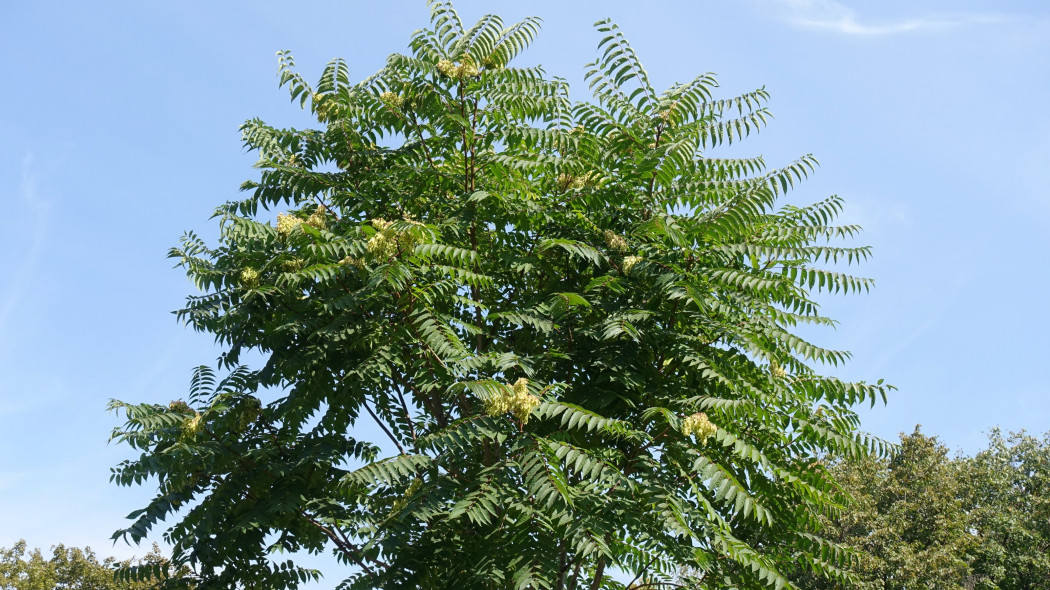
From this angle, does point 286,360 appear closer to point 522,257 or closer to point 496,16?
point 522,257

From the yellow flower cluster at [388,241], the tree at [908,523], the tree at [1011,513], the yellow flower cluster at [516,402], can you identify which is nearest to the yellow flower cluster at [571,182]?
the yellow flower cluster at [388,241]

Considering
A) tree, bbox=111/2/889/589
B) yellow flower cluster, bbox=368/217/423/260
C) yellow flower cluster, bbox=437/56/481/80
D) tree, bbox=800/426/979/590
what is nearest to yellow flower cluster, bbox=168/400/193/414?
tree, bbox=111/2/889/589

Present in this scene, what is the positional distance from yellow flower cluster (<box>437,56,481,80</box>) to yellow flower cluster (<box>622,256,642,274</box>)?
2.45m

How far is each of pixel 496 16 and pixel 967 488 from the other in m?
30.1

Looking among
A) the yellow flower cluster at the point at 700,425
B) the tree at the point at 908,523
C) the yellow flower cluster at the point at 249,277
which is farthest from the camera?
the tree at the point at 908,523

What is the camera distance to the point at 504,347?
8.99 meters

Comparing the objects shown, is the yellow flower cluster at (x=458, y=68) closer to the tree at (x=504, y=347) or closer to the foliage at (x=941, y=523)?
the tree at (x=504, y=347)

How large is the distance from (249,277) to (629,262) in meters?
3.53

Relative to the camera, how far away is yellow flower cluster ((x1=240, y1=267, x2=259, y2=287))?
8.41 metres

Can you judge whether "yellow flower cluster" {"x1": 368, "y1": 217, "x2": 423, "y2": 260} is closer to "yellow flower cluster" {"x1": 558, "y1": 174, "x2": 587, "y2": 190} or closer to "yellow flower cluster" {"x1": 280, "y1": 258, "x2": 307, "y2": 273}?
"yellow flower cluster" {"x1": 280, "y1": 258, "x2": 307, "y2": 273}

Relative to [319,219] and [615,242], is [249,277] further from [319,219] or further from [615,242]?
[615,242]

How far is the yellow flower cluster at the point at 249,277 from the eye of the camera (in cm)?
841

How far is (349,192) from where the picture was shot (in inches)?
352

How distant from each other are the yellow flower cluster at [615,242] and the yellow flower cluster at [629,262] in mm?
261
